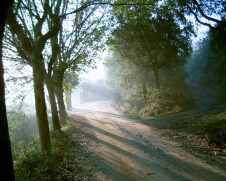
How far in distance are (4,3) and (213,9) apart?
1530cm

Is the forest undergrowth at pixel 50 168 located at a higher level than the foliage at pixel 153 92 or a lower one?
lower

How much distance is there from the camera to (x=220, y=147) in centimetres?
617

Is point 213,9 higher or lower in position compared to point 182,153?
higher

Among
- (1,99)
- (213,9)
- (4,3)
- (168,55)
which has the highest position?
(213,9)

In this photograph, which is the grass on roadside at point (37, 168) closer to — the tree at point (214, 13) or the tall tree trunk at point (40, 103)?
the tall tree trunk at point (40, 103)

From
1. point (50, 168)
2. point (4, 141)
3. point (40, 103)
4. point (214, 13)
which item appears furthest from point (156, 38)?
point (4, 141)

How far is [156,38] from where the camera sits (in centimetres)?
1633

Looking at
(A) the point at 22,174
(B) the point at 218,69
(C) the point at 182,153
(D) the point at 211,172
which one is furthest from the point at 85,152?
(B) the point at 218,69

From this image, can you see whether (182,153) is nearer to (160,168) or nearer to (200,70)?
(160,168)

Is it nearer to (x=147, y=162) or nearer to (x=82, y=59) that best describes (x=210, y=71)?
(x=82, y=59)

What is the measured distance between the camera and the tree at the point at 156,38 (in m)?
15.8

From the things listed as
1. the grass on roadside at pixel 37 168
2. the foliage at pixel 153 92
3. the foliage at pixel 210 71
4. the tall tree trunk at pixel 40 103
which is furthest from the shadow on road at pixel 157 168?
the foliage at pixel 210 71

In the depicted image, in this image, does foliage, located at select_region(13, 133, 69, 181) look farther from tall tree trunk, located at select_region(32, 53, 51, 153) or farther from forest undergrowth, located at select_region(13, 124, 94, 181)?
tall tree trunk, located at select_region(32, 53, 51, 153)

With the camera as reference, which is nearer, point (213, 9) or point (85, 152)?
point (85, 152)
